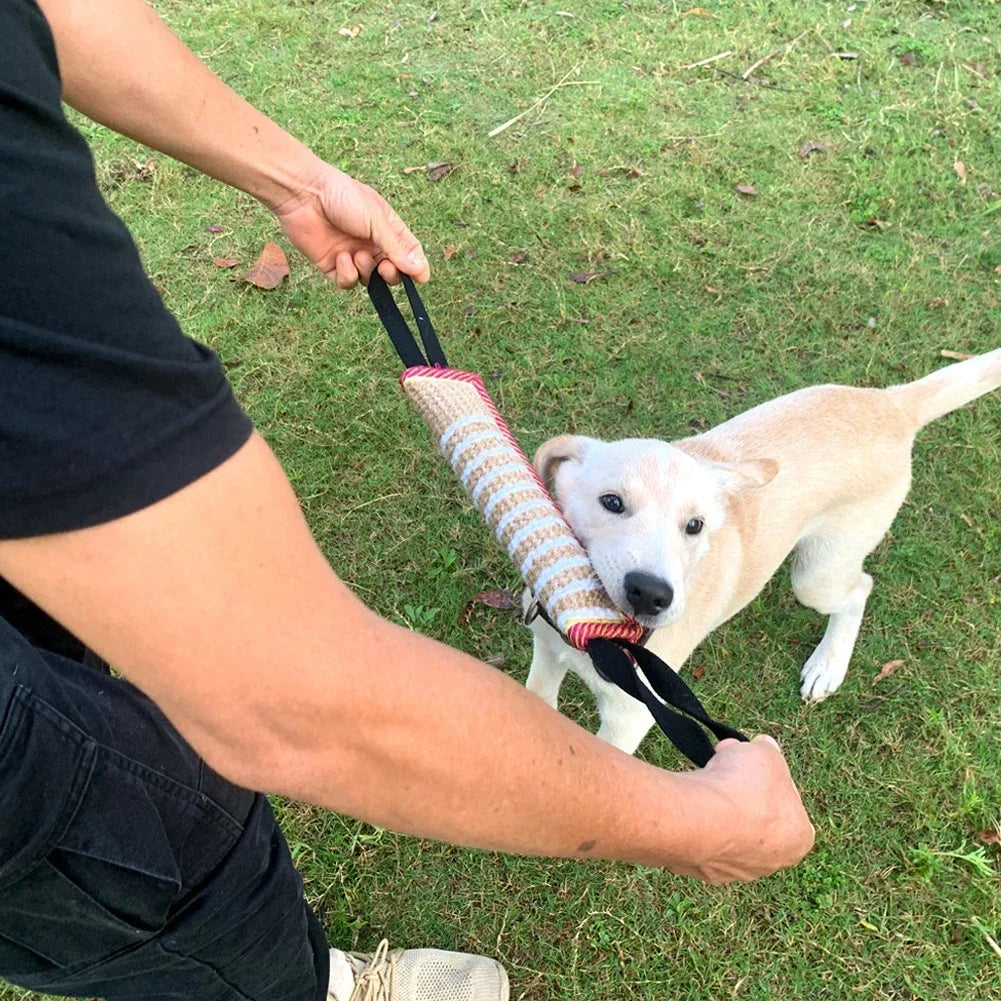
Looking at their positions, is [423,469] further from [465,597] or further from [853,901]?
[853,901]

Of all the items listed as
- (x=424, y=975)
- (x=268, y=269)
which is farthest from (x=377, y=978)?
(x=268, y=269)

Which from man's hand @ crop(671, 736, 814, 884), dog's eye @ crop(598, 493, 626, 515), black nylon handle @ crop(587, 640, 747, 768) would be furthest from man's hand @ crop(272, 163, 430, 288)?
man's hand @ crop(671, 736, 814, 884)

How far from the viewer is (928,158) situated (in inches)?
186

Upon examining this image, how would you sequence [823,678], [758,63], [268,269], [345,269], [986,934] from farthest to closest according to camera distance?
[758,63] → [268,269] → [823,678] → [986,934] → [345,269]

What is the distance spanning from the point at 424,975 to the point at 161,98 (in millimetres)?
2497

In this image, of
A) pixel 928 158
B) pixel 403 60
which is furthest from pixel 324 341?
pixel 928 158

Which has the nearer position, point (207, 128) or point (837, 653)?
point (207, 128)

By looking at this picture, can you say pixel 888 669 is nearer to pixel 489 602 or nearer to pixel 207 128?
pixel 489 602

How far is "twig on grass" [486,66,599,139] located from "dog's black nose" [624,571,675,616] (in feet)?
Answer: 12.4

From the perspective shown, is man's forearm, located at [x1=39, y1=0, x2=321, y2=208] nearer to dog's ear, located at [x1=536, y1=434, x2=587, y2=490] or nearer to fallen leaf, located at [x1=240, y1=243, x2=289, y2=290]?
dog's ear, located at [x1=536, y1=434, x2=587, y2=490]

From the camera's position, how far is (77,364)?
0.71 meters

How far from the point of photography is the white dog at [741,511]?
87.3 inches

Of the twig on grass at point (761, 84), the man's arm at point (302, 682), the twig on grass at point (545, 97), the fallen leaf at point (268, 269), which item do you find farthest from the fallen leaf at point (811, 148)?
the man's arm at point (302, 682)

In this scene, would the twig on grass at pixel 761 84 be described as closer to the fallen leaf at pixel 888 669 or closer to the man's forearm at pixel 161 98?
the fallen leaf at pixel 888 669
